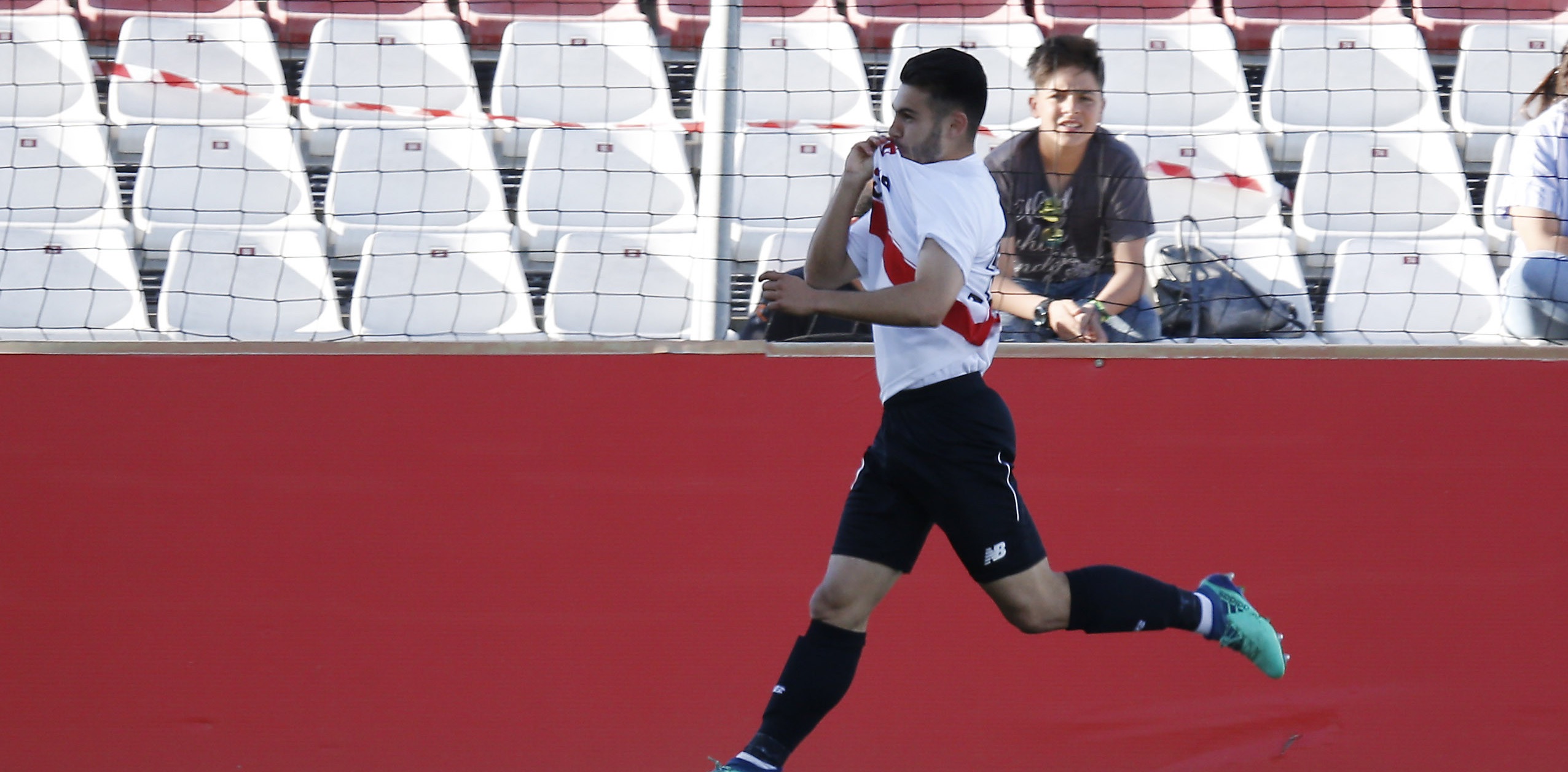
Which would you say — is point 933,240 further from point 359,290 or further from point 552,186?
point 552,186

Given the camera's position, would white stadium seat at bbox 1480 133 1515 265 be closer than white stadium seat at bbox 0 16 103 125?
Yes

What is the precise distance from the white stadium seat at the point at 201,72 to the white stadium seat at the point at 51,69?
4.4 inches

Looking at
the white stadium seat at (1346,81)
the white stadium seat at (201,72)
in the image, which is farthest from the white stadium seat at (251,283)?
the white stadium seat at (1346,81)

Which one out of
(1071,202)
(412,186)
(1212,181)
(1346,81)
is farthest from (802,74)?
(1346,81)

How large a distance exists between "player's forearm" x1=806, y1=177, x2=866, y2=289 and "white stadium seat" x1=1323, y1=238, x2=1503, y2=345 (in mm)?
1646

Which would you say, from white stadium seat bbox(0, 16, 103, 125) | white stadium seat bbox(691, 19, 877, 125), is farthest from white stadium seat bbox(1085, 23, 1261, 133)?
white stadium seat bbox(0, 16, 103, 125)

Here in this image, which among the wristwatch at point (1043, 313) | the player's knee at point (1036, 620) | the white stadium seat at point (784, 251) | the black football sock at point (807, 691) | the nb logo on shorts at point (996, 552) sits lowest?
the black football sock at point (807, 691)

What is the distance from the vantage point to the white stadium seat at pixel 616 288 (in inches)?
153

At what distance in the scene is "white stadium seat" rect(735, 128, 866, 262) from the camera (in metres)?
4.56

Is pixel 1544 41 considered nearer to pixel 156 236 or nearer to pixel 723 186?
pixel 723 186

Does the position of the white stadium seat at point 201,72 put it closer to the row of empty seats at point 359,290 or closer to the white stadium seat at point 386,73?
the white stadium seat at point 386,73

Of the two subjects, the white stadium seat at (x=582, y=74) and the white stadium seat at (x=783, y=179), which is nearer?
the white stadium seat at (x=783, y=179)

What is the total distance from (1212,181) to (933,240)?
314 cm

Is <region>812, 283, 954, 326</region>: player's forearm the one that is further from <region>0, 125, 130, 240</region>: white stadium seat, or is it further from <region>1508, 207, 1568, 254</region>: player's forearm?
<region>0, 125, 130, 240</region>: white stadium seat
